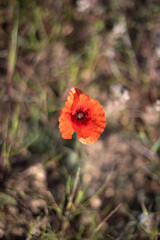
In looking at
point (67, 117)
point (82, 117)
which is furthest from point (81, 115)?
point (67, 117)

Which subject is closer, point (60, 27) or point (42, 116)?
point (42, 116)

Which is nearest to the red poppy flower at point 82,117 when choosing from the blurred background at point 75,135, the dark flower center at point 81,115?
the dark flower center at point 81,115

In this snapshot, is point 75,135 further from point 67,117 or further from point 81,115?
point 67,117

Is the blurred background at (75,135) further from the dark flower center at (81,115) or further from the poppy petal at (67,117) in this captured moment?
the poppy petal at (67,117)

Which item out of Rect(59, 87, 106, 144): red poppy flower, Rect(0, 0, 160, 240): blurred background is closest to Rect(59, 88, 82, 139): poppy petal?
Rect(59, 87, 106, 144): red poppy flower

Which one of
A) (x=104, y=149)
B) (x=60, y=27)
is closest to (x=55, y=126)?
(x=104, y=149)

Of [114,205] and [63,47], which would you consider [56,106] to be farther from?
[114,205]

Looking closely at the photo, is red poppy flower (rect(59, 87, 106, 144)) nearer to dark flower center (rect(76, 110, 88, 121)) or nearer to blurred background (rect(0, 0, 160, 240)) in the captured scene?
dark flower center (rect(76, 110, 88, 121))
